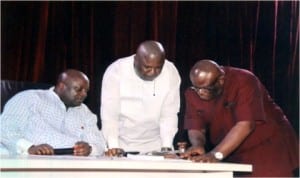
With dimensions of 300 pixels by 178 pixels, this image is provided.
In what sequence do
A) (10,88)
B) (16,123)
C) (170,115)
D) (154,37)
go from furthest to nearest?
(154,37) → (10,88) → (170,115) → (16,123)

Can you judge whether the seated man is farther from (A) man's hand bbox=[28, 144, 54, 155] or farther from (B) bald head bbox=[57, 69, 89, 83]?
(A) man's hand bbox=[28, 144, 54, 155]

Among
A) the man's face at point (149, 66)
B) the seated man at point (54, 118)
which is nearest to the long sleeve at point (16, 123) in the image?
the seated man at point (54, 118)

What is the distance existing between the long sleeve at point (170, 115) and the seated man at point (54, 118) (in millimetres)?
319

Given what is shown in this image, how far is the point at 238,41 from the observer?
3758mm

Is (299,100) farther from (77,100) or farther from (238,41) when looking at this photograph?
(77,100)

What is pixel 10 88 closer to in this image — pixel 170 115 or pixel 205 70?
pixel 170 115

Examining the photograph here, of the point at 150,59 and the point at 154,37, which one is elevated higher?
the point at 154,37

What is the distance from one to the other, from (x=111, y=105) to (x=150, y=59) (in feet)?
1.18

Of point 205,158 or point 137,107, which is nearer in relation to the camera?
point 205,158

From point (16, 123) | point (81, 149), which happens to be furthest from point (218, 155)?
point (16, 123)

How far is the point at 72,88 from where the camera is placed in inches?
102

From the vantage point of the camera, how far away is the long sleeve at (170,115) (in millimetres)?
2662

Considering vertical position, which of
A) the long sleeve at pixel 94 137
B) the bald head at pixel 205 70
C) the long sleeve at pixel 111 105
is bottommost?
the long sleeve at pixel 94 137

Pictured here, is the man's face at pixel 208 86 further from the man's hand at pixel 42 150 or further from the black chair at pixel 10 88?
the black chair at pixel 10 88
